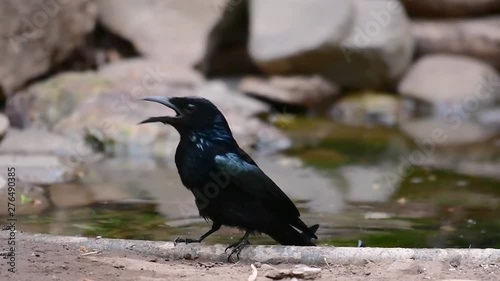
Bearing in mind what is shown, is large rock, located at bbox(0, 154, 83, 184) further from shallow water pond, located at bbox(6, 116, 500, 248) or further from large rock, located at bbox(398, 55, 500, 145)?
large rock, located at bbox(398, 55, 500, 145)

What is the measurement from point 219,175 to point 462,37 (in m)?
9.24

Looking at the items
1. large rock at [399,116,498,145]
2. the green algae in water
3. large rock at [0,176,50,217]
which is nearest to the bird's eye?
the green algae in water

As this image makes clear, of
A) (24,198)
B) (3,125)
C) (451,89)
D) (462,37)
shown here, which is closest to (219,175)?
(24,198)

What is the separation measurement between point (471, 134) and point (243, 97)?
2.68 m

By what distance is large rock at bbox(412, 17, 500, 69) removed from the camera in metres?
12.3

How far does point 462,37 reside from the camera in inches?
488

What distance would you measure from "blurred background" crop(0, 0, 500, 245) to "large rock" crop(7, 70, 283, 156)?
2 centimetres

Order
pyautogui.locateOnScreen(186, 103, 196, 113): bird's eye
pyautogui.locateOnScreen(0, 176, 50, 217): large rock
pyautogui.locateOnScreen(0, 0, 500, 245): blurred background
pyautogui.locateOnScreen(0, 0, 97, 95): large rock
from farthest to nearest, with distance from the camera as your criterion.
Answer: pyautogui.locateOnScreen(0, 0, 97, 95): large rock < pyautogui.locateOnScreen(0, 0, 500, 245): blurred background < pyautogui.locateOnScreen(0, 176, 50, 217): large rock < pyautogui.locateOnScreen(186, 103, 196, 113): bird's eye

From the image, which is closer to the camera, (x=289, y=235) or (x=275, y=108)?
(x=289, y=235)

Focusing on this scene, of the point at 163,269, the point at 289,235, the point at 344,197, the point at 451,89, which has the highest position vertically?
the point at 451,89

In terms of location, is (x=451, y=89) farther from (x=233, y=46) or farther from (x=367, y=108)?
(x=233, y=46)

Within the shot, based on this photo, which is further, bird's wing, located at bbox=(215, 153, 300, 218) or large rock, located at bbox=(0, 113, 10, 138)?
large rock, located at bbox=(0, 113, 10, 138)

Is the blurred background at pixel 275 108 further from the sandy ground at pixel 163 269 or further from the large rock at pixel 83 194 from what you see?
the sandy ground at pixel 163 269

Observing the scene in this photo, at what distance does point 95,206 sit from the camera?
571 cm
